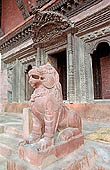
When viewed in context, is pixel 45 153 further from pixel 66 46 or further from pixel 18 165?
pixel 66 46

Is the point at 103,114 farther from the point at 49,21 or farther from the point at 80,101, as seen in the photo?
the point at 49,21

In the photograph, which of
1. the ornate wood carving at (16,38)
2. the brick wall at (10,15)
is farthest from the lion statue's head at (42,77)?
the brick wall at (10,15)

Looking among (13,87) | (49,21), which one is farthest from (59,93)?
(13,87)

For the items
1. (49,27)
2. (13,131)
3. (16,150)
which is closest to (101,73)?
(49,27)

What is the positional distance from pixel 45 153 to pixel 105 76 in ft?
21.5

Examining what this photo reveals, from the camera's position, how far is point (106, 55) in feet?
23.1

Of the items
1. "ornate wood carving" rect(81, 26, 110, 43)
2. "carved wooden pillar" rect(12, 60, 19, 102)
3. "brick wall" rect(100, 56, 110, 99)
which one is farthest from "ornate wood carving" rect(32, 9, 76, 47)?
"brick wall" rect(100, 56, 110, 99)

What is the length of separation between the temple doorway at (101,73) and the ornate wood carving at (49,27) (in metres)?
2.59

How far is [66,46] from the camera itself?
518 cm

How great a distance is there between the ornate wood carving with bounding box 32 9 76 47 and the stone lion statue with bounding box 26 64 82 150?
388 cm

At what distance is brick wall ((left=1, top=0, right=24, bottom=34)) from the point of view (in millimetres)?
8875

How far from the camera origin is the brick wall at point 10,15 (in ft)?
29.1

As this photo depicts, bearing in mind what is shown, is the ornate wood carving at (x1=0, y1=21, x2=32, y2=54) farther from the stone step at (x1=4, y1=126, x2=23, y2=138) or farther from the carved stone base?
the carved stone base

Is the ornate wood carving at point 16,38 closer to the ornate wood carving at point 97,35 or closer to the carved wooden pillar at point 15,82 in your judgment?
the carved wooden pillar at point 15,82
